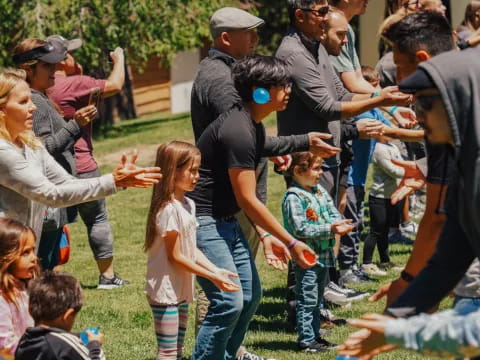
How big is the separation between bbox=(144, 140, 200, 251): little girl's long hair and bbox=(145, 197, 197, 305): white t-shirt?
1.5 inches

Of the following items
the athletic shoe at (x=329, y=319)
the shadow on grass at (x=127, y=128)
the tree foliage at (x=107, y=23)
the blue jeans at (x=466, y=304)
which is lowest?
the shadow on grass at (x=127, y=128)

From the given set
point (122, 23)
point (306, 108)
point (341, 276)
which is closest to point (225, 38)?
point (306, 108)

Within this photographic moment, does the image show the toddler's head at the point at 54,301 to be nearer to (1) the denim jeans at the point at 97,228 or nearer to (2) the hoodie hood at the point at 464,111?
(2) the hoodie hood at the point at 464,111

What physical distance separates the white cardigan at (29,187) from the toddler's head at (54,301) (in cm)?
73

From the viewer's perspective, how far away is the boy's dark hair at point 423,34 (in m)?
4.56

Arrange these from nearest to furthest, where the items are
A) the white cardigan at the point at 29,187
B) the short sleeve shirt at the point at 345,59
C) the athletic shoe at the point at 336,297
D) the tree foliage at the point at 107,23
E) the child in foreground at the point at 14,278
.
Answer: the child in foreground at the point at 14,278, the white cardigan at the point at 29,187, the short sleeve shirt at the point at 345,59, the athletic shoe at the point at 336,297, the tree foliage at the point at 107,23

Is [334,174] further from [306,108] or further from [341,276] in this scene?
[341,276]

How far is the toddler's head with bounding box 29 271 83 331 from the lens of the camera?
454 centimetres

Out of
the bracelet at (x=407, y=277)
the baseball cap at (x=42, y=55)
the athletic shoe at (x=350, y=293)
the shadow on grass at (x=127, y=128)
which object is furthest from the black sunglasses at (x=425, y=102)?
the shadow on grass at (x=127, y=128)

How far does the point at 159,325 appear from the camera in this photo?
5.67m

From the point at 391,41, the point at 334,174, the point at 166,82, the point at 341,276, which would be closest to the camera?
the point at 391,41

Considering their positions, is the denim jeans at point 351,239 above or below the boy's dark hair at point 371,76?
below

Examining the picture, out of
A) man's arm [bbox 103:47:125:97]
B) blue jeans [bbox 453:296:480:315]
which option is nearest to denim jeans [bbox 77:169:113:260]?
man's arm [bbox 103:47:125:97]

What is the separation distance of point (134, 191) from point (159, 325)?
10676 mm
